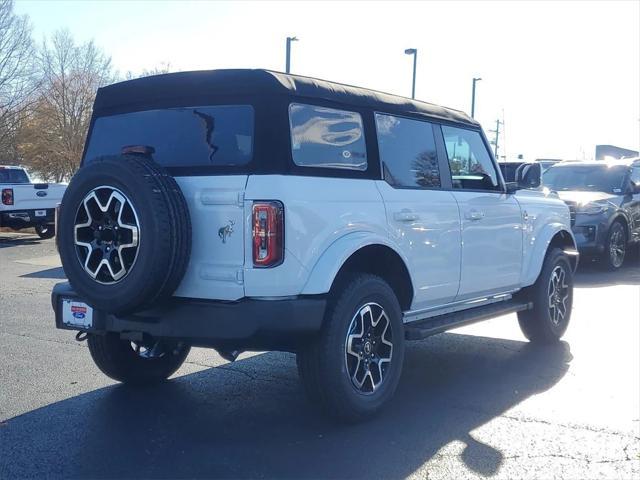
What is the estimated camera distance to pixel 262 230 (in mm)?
4066

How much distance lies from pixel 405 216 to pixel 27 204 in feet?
47.7

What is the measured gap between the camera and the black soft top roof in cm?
438

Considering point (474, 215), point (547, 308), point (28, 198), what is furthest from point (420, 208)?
point (28, 198)

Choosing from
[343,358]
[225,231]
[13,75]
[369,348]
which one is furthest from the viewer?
[13,75]

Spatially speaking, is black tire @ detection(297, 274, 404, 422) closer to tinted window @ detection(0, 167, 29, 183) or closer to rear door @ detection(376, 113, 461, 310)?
rear door @ detection(376, 113, 461, 310)

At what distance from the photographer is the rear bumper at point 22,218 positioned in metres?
17.3

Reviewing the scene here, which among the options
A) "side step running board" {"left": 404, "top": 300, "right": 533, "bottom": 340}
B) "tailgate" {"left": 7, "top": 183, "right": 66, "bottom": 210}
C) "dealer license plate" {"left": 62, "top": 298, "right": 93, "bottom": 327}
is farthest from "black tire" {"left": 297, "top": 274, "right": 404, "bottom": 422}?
"tailgate" {"left": 7, "top": 183, "right": 66, "bottom": 210}

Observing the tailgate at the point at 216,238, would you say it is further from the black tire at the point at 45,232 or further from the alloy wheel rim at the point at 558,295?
the black tire at the point at 45,232

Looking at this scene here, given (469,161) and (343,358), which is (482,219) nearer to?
(469,161)

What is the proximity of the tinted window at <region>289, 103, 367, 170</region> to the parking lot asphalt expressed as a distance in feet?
5.40

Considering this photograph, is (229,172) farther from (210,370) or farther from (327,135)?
(210,370)

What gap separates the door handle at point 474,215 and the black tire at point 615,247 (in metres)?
7.24

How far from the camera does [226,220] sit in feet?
13.6

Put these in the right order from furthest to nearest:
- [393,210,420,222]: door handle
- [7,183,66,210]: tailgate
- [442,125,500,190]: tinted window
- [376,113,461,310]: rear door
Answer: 1. [7,183,66,210]: tailgate
2. [442,125,500,190]: tinted window
3. [376,113,461,310]: rear door
4. [393,210,420,222]: door handle
